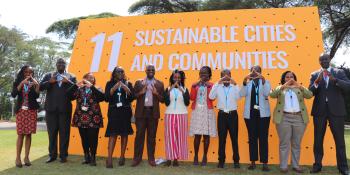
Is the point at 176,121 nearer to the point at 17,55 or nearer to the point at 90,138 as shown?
the point at 90,138

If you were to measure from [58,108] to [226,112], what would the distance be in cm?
296

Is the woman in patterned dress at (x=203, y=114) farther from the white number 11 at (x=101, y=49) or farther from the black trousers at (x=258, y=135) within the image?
the white number 11 at (x=101, y=49)

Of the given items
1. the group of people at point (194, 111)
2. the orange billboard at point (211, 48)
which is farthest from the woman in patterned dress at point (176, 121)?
the orange billboard at point (211, 48)

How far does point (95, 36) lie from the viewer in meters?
7.58

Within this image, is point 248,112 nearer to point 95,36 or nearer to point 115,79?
point 115,79

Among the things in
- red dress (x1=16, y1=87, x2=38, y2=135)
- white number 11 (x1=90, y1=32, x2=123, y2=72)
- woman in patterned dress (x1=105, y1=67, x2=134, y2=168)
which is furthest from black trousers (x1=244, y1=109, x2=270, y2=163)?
red dress (x1=16, y1=87, x2=38, y2=135)

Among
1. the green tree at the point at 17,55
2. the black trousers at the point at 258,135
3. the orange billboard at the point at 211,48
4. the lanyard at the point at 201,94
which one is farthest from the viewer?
the green tree at the point at 17,55

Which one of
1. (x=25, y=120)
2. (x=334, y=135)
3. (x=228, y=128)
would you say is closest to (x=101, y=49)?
(x=25, y=120)

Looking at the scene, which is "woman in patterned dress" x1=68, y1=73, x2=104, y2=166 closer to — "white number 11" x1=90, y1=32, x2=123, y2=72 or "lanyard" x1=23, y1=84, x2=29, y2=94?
"lanyard" x1=23, y1=84, x2=29, y2=94

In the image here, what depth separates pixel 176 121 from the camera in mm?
5977

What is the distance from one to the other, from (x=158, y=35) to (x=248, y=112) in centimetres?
268

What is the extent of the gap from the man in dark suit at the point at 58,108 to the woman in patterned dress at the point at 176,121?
1.81 meters

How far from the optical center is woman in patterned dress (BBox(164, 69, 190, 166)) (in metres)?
5.95

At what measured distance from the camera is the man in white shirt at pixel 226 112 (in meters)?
5.79
